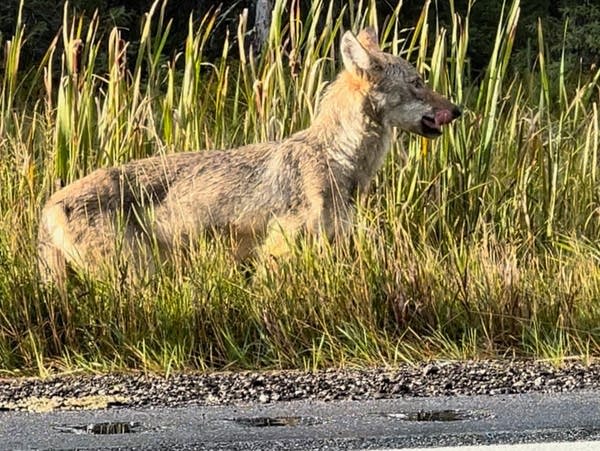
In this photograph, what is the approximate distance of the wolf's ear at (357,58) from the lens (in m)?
9.55

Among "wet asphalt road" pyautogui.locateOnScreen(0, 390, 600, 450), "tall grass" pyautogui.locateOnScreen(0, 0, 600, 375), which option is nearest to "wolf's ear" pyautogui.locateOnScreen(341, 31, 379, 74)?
"tall grass" pyautogui.locateOnScreen(0, 0, 600, 375)

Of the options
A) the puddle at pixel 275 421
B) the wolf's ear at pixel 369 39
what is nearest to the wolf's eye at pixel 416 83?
the wolf's ear at pixel 369 39

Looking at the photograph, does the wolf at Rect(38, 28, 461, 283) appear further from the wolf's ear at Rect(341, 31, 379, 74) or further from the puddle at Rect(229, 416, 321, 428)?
the puddle at Rect(229, 416, 321, 428)

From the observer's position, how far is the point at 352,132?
9664mm

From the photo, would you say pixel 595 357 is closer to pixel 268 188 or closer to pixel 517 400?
pixel 517 400

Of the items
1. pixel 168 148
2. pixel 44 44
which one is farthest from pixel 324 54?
pixel 44 44

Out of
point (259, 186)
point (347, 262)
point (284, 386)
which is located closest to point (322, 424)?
point (284, 386)

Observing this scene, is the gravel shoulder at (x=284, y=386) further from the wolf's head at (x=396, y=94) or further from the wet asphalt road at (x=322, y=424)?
the wolf's head at (x=396, y=94)

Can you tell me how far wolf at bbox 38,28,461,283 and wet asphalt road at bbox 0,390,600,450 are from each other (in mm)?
2815

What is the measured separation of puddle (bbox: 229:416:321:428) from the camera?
5.63m

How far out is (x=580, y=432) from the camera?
540cm

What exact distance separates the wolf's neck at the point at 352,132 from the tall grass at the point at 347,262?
0.29 metres

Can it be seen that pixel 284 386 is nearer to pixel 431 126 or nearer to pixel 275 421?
pixel 275 421

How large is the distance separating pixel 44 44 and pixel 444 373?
51.3 feet
